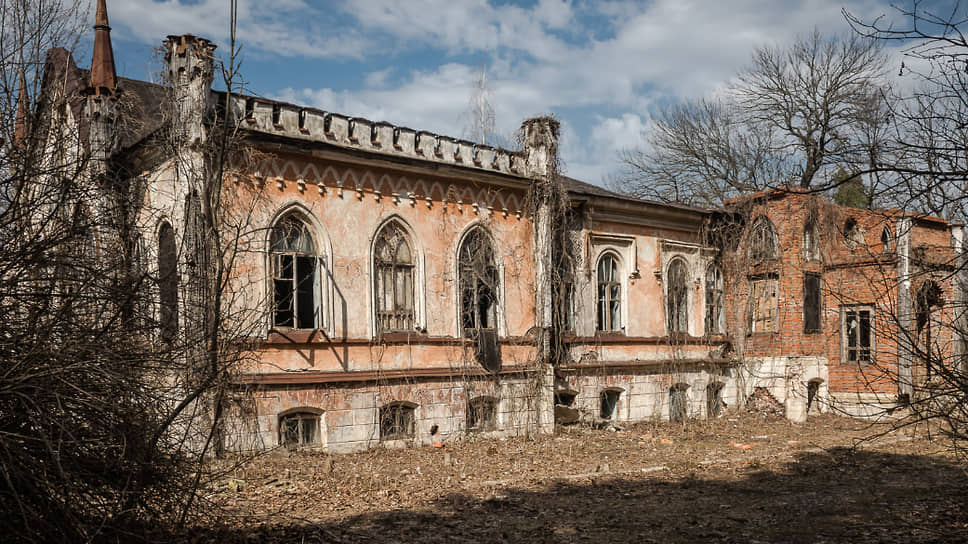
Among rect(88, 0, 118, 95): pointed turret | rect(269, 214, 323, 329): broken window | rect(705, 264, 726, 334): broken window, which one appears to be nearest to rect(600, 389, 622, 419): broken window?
rect(705, 264, 726, 334): broken window

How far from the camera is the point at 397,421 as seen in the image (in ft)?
50.0

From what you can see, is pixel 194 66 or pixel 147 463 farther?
pixel 194 66

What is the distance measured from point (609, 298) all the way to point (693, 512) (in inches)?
410

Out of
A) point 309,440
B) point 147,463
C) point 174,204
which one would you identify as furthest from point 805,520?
point 174,204

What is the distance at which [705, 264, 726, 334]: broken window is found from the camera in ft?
73.8

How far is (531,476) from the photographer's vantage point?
12.6 metres

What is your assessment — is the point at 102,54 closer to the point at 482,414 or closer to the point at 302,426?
the point at 302,426

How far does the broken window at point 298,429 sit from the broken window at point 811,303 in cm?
1413

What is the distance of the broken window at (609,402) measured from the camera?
63.3 ft

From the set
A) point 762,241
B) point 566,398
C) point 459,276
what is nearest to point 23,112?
point 459,276

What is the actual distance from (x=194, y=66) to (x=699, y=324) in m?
14.8

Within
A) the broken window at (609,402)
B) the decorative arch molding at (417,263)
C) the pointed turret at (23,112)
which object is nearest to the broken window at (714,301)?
the broken window at (609,402)

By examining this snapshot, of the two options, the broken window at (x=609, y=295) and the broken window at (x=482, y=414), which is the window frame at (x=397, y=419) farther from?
the broken window at (x=609, y=295)

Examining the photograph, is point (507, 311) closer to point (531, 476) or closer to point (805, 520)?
point (531, 476)
